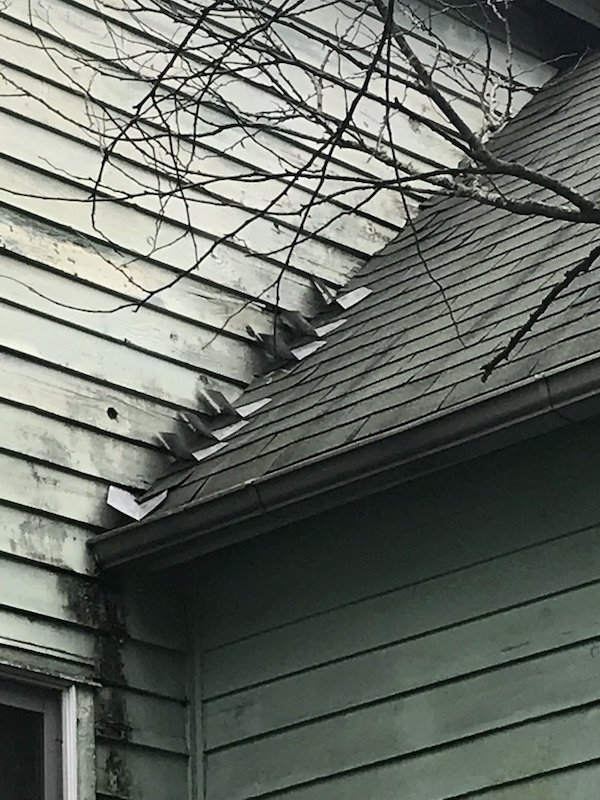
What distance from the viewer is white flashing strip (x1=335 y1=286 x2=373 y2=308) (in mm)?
6883

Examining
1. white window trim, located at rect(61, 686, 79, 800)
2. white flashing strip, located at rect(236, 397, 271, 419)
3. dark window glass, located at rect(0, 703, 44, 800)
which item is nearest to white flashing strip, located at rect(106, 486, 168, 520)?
white flashing strip, located at rect(236, 397, 271, 419)

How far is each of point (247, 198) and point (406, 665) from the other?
8.63 feet

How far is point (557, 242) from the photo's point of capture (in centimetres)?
597

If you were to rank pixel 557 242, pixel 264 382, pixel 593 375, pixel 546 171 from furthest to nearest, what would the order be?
pixel 546 171, pixel 264 382, pixel 557 242, pixel 593 375

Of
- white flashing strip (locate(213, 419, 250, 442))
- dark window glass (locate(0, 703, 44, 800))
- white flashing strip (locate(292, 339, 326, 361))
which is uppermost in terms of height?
white flashing strip (locate(292, 339, 326, 361))

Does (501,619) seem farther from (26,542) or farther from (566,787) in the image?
(26,542)

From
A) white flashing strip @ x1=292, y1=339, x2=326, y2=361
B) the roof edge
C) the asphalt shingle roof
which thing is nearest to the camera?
the asphalt shingle roof

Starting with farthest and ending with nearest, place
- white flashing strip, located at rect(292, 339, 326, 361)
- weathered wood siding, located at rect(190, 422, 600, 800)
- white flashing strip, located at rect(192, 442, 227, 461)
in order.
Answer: white flashing strip, located at rect(292, 339, 326, 361), white flashing strip, located at rect(192, 442, 227, 461), weathered wood siding, located at rect(190, 422, 600, 800)

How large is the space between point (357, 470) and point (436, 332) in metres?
0.91

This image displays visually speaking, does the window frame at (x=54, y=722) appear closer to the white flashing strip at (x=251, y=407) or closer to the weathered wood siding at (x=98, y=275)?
the weathered wood siding at (x=98, y=275)

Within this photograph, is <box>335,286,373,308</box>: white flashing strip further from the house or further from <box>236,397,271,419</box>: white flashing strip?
<box>236,397,271,419</box>: white flashing strip

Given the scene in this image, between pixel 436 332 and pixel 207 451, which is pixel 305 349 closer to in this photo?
pixel 207 451

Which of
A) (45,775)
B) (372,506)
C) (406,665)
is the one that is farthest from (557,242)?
(45,775)

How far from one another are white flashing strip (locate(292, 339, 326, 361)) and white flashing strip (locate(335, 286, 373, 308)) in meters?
0.31
